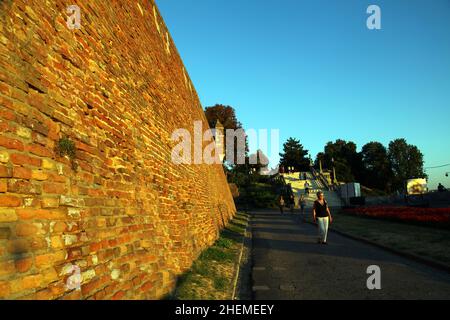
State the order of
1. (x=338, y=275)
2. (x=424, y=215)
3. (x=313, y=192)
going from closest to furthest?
(x=338, y=275) < (x=424, y=215) < (x=313, y=192)

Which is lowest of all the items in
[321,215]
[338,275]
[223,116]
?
[338,275]

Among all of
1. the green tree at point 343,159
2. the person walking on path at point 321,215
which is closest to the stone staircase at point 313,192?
the green tree at point 343,159

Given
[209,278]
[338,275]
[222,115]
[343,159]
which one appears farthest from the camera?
[343,159]

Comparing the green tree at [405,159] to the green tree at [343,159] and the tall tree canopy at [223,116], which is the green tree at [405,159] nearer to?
the green tree at [343,159]

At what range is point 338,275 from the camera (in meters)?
6.29

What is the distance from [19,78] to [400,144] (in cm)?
10014

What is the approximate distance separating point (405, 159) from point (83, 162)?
320ft

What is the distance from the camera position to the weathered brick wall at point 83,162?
2346mm

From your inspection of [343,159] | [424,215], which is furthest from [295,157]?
[424,215]

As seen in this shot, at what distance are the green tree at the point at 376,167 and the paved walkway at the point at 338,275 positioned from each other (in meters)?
69.0

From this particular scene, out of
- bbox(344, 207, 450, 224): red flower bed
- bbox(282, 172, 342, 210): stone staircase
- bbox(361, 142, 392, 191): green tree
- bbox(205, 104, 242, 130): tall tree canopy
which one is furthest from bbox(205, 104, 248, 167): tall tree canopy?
bbox(361, 142, 392, 191): green tree

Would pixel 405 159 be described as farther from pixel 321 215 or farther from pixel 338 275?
pixel 338 275
